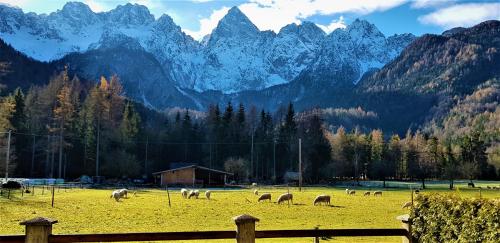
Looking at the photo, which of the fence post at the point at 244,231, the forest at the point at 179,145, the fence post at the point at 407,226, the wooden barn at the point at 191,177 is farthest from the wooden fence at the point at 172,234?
the wooden barn at the point at 191,177

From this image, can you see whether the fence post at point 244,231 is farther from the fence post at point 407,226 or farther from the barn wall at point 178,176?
the barn wall at point 178,176

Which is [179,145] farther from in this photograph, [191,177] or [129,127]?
[191,177]

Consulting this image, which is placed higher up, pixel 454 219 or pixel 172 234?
pixel 454 219

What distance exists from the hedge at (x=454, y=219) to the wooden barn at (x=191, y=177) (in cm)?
7783

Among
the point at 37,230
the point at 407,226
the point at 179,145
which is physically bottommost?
the point at 407,226

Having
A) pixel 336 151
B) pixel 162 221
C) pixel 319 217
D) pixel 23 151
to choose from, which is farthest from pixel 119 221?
pixel 336 151

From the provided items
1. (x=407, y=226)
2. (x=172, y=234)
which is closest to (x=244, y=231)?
(x=172, y=234)

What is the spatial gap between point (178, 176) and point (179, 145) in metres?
24.4

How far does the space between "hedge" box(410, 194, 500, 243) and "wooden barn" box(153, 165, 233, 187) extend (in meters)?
77.8

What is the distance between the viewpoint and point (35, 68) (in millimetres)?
194000

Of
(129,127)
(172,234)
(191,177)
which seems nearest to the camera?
(172,234)

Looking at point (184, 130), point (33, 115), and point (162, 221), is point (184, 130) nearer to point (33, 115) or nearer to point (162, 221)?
point (33, 115)

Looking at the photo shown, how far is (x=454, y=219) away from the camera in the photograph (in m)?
11.8

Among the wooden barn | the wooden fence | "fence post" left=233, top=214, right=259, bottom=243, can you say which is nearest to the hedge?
the wooden fence
